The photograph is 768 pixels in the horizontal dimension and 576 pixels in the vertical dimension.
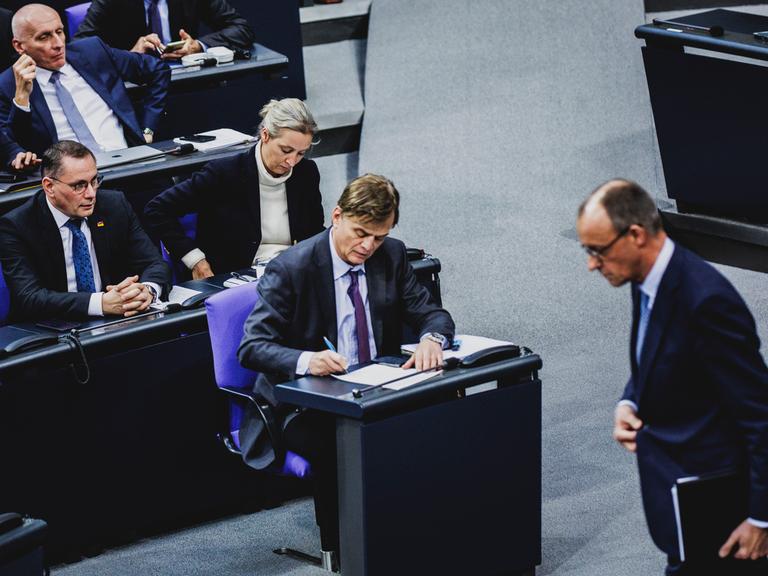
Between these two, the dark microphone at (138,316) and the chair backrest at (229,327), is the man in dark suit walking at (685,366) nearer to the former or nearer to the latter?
the chair backrest at (229,327)

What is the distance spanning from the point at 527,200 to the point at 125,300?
268 cm

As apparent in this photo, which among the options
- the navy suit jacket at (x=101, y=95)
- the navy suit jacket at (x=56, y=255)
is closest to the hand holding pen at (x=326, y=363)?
the navy suit jacket at (x=56, y=255)

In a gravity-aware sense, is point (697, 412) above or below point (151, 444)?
above

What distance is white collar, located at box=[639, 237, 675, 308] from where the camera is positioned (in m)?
2.30

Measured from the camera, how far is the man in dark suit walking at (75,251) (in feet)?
12.5

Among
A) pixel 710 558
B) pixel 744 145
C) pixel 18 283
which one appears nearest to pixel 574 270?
pixel 744 145

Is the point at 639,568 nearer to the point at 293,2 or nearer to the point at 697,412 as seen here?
the point at 697,412

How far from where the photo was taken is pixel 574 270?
5430 mm

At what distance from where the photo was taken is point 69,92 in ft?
16.8

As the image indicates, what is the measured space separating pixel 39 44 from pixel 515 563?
2832mm

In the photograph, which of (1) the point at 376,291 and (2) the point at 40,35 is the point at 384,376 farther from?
(2) the point at 40,35

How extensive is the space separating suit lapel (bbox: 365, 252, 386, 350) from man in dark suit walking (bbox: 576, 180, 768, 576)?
118cm

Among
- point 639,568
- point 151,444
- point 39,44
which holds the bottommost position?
point 639,568

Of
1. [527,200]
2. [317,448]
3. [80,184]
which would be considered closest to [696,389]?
[317,448]
